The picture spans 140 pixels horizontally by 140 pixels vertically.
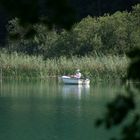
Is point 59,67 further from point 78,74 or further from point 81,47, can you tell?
point 81,47

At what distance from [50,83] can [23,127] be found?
1480 cm

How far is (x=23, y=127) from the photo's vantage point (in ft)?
47.2

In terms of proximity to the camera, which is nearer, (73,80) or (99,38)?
(73,80)

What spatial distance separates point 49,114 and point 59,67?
1532cm

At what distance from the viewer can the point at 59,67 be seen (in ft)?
105

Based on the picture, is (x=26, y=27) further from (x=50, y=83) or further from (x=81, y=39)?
(x=81, y=39)

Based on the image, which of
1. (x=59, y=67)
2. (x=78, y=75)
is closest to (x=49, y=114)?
(x=78, y=75)

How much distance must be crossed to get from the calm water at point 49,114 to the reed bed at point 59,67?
4.61m

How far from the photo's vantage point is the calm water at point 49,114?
13320 mm

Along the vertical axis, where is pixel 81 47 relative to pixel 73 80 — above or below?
above

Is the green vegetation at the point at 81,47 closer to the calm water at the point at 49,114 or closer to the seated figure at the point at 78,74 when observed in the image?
the seated figure at the point at 78,74

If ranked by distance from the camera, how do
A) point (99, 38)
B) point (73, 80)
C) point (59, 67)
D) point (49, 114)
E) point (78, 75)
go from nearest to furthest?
1. point (49, 114)
2. point (78, 75)
3. point (73, 80)
4. point (59, 67)
5. point (99, 38)

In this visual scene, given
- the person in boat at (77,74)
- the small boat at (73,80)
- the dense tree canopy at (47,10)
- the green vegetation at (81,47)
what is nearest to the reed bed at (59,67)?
the green vegetation at (81,47)

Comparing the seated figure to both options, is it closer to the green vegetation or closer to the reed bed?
the reed bed
